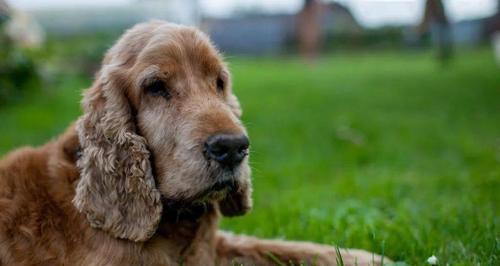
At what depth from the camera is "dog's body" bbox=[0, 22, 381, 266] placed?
10.1ft

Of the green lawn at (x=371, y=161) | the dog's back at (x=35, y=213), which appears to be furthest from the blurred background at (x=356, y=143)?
the dog's back at (x=35, y=213)

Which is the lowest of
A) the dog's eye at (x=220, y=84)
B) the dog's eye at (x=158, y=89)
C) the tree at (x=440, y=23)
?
the tree at (x=440, y=23)

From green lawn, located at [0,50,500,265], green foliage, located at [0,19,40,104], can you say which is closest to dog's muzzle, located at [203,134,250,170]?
green lawn, located at [0,50,500,265]

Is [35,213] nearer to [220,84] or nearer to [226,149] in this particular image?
[226,149]

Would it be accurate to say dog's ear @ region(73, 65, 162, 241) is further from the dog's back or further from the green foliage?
the green foliage

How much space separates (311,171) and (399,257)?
3.04m

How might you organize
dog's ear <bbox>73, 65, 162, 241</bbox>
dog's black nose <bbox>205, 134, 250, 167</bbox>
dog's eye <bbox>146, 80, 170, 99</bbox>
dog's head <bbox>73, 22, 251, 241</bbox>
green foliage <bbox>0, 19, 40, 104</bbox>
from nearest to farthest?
dog's black nose <bbox>205, 134, 250, 167</bbox>
dog's head <bbox>73, 22, 251, 241</bbox>
dog's ear <bbox>73, 65, 162, 241</bbox>
dog's eye <bbox>146, 80, 170, 99</bbox>
green foliage <bbox>0, 19, 40, 104</bbox>

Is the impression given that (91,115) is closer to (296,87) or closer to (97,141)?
(97,141)

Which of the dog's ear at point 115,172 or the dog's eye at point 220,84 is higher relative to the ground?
the dog's eye at point 220,84

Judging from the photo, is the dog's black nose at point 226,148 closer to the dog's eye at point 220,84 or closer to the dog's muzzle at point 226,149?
the dog's muzzle at point 226,149

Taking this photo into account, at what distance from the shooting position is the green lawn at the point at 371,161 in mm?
4086

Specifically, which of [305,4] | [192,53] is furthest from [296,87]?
[192,53]

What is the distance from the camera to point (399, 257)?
364 cm

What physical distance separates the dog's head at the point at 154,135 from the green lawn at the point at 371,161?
1.13 m
